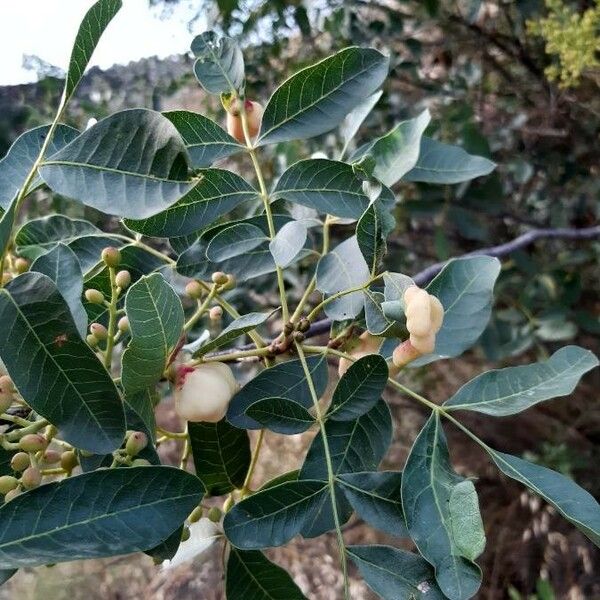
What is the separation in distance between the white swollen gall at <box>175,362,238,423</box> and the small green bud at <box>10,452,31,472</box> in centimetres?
10

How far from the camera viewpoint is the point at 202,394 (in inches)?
20.0

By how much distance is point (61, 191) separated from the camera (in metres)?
0.44

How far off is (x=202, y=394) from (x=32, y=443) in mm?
112

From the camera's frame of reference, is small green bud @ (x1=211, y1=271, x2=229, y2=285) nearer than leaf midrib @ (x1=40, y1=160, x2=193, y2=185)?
No

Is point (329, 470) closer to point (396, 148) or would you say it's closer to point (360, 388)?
point (360, 388)

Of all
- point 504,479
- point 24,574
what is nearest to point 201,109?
point 504,479

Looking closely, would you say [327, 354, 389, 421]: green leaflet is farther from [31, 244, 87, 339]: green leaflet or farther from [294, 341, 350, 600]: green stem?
[31, 244, 87, 339]: green leaflet

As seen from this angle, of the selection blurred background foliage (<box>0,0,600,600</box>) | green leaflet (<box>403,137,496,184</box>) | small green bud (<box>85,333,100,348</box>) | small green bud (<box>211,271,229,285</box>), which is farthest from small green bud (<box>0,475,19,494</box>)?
blurred background foliage (<box>0,0,600,600</box>)

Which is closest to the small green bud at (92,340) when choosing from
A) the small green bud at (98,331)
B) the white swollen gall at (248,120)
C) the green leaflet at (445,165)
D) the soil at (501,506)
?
the small green bud at (98,331)

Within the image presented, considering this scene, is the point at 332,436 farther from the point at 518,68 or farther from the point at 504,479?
the point at 504,479

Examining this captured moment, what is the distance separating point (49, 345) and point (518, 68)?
1.79 metres

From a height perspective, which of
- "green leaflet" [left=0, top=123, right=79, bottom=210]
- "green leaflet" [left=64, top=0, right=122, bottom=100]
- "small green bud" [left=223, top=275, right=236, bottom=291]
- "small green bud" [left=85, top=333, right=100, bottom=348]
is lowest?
"small green bud" [left=223, top=275, right=236, bottom=291]

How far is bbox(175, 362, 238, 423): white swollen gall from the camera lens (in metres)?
0.51

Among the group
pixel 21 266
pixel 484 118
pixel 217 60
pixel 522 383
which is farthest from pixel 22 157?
pixel 484 118
